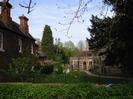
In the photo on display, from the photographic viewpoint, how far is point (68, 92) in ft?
48.7

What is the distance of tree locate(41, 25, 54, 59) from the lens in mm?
93300

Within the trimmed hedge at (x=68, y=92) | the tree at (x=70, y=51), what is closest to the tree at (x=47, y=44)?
the tree at (x=70, y=51)

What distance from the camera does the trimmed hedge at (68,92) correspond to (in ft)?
48.0

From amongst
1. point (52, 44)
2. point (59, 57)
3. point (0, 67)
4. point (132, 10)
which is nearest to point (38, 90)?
point (132, 10)

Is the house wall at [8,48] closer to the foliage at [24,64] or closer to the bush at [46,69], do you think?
the foliage at [24,64]

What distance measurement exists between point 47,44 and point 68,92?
82803 millimetres

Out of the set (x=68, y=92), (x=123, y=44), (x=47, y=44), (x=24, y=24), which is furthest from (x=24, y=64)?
(x=47, y=44)

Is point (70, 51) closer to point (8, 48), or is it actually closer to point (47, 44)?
point (47, 44)

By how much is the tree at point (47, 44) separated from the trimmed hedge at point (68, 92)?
75.3m

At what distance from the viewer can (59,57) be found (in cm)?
8644

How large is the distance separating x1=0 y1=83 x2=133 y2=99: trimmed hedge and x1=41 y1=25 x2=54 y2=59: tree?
7528cm

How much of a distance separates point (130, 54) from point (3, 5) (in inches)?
1008

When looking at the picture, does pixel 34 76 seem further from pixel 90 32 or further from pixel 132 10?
pixel 90 32

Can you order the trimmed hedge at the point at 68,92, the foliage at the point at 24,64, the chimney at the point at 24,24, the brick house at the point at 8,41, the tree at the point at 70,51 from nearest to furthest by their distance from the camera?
1. the trimmed hedge at the point at 68,92
2. the foliage at the point at 24,64
3. the brick house at the point at 8,41
4. the chimney at the point at 24,24
5. the tree at the point at 70,51
